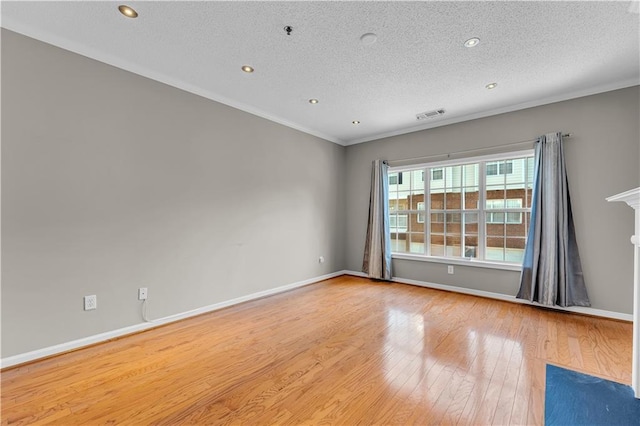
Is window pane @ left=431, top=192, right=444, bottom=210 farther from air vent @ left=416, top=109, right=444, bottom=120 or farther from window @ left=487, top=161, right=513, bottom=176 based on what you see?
air vent @ left=416, top=109, right=444, bottom=120

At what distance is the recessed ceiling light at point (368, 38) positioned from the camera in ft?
7.47

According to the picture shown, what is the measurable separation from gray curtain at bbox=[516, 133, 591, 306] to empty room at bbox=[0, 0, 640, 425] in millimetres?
27

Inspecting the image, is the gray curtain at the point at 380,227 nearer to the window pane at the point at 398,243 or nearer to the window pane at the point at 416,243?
the window pane at the point at 398,243

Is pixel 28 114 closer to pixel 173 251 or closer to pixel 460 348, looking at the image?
pixel 173 251

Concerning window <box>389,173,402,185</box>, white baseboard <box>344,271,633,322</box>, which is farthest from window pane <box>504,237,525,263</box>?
window <box>389,173,402,185</box>

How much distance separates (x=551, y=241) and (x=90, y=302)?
508cm

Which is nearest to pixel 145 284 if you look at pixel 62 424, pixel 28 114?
pixel 62 424

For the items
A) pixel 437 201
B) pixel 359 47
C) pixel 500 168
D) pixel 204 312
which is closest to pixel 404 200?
pixel 437 201

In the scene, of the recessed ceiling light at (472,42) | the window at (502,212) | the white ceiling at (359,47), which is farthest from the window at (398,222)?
the recessed ceiling light at (472,42)

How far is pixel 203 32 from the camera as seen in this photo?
7.43 ft

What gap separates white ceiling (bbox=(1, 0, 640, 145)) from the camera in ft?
6.60

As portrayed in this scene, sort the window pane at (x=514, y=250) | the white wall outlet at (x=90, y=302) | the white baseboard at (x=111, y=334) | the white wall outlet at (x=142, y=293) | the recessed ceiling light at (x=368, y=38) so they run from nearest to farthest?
the white baseboard at (x=111, y=334), the recessed ceiling light at (x=368, y=38), the white wall outlet at (x=90, y=302), the white wall outlet at (x=142, y=293), the window pane at (x=514, y=250)

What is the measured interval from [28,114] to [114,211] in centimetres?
97

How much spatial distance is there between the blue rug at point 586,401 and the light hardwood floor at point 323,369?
2.8 inches
